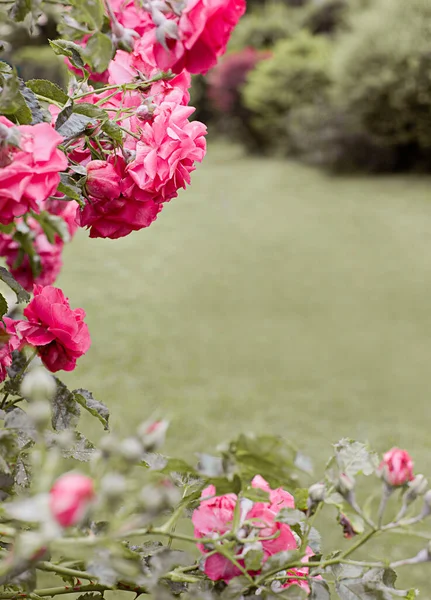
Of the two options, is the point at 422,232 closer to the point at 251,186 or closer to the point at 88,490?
the point at 251,186

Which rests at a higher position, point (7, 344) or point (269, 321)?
point (7, 344)

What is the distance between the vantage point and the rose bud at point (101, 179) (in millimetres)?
649

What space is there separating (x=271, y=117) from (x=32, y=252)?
9.02 metres

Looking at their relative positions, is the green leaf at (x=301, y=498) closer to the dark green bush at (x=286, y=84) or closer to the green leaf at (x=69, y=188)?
the green leaf at (x=69, y=188)

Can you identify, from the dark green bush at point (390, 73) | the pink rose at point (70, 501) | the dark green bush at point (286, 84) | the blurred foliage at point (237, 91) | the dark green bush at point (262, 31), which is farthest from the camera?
the dark green bush at point (262, 31)

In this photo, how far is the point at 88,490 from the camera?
0.31m

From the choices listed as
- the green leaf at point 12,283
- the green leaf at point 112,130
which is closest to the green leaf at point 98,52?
the green leaf at point 112,130

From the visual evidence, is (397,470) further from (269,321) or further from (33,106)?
(269,321)

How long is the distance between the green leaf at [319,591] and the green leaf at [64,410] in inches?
9.6

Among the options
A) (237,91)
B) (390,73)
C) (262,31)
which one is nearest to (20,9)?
(390,73)

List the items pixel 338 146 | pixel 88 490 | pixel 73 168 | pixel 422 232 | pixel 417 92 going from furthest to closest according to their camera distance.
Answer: pixel 338 146 < pixel 417 92 < pixel 422 232 < pixel 73 168 < pixel 88 490

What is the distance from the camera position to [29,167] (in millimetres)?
491

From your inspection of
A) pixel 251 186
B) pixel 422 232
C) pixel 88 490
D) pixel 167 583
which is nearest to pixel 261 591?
pixel 167 583

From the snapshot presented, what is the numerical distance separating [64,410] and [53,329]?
7 cm
